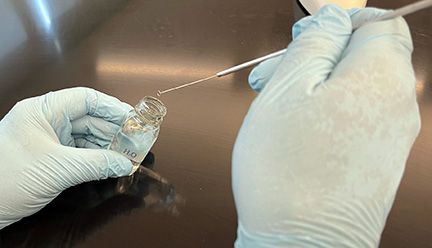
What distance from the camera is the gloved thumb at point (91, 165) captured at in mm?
911

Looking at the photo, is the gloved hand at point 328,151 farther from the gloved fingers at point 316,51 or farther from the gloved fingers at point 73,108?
the gloved fingers at point 73,108

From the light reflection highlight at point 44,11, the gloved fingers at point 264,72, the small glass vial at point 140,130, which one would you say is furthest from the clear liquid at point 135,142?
the light reflection highlight at point 44,11

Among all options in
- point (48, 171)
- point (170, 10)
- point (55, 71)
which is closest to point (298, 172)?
point (48, 171)

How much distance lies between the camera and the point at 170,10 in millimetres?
1537

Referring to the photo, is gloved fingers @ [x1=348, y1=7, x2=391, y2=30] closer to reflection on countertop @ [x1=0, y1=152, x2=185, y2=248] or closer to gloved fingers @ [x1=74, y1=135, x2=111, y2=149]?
reflection on countertop @ [x1=0, y1=152, x2=185, y2=248]

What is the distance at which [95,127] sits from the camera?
42.3 inches

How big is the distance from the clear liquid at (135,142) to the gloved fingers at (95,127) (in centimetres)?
9

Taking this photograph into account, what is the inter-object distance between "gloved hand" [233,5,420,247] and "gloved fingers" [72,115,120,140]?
0.51 metres

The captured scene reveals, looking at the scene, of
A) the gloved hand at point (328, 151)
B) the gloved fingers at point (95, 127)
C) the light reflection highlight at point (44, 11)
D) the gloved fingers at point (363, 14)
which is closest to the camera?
the gloved hand at point (328, 151)

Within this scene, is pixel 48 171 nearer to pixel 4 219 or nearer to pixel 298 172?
pixel 4 219

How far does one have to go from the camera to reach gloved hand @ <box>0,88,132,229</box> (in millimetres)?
877

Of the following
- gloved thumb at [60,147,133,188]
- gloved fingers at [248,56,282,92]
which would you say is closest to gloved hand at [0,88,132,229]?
gloved thumb at [60,147,133,188]

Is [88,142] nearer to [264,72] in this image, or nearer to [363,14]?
[264,72]

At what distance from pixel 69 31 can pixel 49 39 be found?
0.27ft
